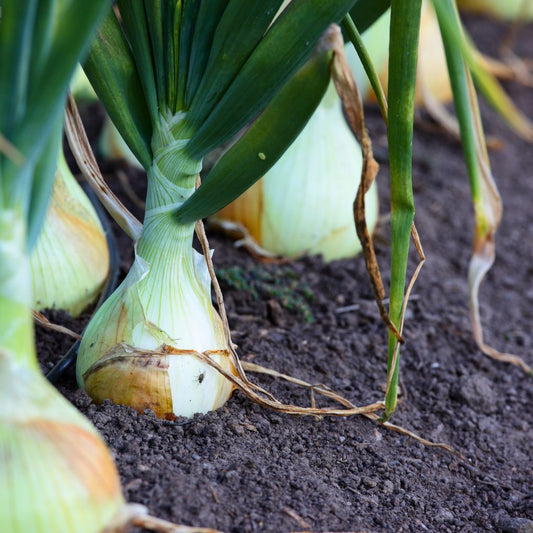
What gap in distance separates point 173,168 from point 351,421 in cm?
39

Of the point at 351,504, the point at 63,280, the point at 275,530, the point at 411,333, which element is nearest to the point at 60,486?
the point at 275,530

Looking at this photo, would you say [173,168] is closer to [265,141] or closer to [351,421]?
[265,141]

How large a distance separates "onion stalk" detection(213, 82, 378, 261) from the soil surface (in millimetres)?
46

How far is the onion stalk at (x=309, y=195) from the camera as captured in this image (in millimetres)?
1260

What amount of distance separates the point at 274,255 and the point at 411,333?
0.27 meters

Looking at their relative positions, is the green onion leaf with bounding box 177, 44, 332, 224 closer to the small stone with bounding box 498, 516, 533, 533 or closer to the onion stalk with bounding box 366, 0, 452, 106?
the small stone with bounding box 498, 516, 533, 533

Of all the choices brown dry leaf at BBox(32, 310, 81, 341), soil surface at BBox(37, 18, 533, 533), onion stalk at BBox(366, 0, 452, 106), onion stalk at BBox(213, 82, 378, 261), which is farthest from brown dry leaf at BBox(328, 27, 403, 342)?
onion stalk at BBox(366, 0, 452, 106)

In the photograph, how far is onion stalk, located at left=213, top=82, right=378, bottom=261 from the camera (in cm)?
126

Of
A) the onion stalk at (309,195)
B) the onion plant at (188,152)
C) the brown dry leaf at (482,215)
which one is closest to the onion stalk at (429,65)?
the onion stalk at (309,195)

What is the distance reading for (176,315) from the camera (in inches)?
32.0

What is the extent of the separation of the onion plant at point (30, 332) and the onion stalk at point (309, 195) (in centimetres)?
69

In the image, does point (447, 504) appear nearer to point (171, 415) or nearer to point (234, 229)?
point (171, 415)

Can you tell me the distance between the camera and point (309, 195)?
1.26 metres

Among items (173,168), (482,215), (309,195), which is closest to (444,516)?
(482,215)
